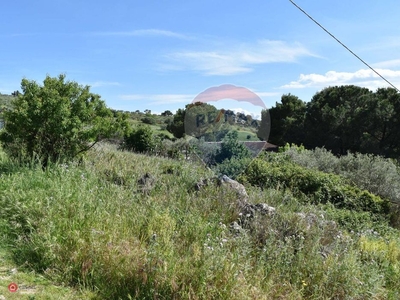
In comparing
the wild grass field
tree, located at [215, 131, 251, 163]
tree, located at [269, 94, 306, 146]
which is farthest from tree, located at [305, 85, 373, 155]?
the wild grass field

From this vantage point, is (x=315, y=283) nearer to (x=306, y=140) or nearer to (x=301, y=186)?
(x=301, y=186)

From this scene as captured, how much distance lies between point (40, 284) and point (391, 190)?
925 centimetres

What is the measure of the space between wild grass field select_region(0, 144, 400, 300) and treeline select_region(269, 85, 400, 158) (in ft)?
71.6

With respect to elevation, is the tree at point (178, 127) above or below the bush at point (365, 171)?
above

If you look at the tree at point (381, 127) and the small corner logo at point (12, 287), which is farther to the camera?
the tree at point (381, 127)

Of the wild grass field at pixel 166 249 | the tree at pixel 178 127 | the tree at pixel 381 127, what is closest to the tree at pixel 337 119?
the tree at pixel 381 127

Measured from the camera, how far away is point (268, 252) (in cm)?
349

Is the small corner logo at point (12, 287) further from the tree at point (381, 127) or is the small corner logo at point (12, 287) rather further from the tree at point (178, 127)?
the tree at point (381, 127)

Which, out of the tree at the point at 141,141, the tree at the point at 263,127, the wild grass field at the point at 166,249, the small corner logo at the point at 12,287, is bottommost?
the small corner logo at the point at 12,287

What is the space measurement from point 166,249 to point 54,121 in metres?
4.37

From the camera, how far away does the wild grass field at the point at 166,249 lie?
2.85 meters

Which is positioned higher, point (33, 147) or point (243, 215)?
point (33, 147)

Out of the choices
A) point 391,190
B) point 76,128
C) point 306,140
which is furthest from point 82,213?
point 306,140

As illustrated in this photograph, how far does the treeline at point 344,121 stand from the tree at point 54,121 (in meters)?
21.4
